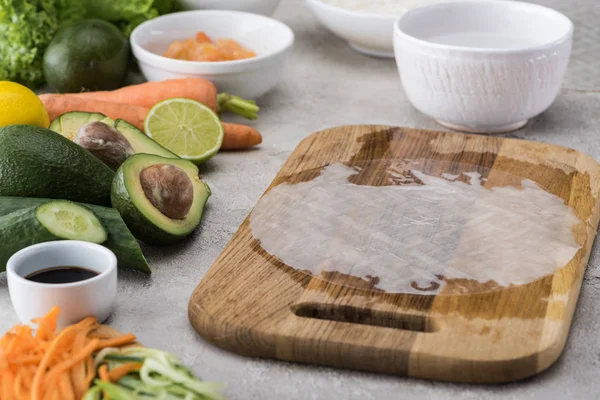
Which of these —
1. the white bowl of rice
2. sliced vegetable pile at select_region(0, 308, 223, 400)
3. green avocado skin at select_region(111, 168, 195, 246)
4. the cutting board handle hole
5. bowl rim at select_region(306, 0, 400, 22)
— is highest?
sliced vegetable pile at select_region(0, 308, 223, 400)

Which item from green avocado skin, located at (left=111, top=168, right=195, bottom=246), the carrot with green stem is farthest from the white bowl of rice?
green avocado skin, located at (left=111, top=168, right=195, bottom=246)

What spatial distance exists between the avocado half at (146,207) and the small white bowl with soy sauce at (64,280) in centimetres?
17

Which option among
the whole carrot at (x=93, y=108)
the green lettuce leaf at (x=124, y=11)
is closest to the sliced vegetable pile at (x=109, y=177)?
the whole carrot at (x=93, y=108)

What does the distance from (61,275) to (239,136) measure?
808 millimetres

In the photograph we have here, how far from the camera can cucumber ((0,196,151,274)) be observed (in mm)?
1597

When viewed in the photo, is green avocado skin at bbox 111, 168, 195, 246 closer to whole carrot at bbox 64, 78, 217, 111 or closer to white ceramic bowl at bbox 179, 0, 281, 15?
whole carrot at bbox 64, 78, 217, 111

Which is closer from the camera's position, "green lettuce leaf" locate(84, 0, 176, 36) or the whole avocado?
the whole avocado

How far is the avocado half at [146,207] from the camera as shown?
5.44 feet

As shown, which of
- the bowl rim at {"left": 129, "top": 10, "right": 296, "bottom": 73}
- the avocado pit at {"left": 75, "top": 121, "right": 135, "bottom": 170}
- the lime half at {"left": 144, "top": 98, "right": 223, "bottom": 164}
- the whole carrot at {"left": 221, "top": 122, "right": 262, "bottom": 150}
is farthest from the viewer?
the bowl rim at {"left": 129, "top": 10, "right": 296, "bottom": 73}

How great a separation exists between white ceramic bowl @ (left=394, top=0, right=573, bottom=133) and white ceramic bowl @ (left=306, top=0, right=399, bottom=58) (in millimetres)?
208

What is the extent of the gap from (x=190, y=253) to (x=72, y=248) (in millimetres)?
302

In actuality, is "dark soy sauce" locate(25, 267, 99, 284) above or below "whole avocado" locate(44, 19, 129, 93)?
above

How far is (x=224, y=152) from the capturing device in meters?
2.23

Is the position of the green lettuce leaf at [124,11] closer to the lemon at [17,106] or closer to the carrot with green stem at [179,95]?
the carrot with green stem at [179,95]
